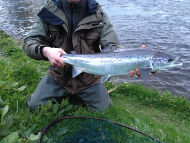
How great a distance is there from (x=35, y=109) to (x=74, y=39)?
138 centimetres

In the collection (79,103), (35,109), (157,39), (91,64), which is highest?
(91,64)

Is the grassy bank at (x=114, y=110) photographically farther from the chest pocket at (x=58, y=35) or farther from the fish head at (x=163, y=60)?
the fish head at (x=163, y=60)

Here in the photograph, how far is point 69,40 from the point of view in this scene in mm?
3795

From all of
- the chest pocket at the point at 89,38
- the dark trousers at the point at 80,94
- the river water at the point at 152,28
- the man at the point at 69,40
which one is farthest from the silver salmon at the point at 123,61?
the river water at the point at 152,28

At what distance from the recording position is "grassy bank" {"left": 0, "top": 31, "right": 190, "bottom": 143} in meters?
3.28

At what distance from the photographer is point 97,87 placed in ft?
13.3

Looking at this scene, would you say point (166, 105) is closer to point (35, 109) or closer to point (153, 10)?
point (35, 109)

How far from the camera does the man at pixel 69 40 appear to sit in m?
3.64

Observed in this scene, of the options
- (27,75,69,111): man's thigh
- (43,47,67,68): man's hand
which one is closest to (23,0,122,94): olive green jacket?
(27,75,69,111): man's thigh

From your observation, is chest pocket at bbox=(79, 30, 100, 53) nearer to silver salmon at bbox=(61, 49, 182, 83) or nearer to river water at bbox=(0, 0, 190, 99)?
silver salmon at bbox=(61, 49, 182, 83)

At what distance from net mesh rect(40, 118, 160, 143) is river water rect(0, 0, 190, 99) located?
325 cm

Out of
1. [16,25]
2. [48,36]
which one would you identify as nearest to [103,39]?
[48,36]

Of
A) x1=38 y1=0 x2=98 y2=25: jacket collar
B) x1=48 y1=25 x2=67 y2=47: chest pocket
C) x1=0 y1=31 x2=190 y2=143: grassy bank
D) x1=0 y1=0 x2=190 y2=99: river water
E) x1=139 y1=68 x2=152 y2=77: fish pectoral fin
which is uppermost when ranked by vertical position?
x1=38 y1=0 x2=98 y2=25: jacket collar

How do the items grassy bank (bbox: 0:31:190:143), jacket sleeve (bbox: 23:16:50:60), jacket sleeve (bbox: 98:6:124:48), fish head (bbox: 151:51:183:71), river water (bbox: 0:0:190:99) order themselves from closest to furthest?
1. fish head (bbox: 151:51:183:71)
2. grassy bank (bbox: 0:31:190:143)
3. jacket sleeve (bbox: 23:16:50:60)
4. jacket sleeve (bbox: 98:6:124:48)
5. river water (bbox: 0:0:190:99)
